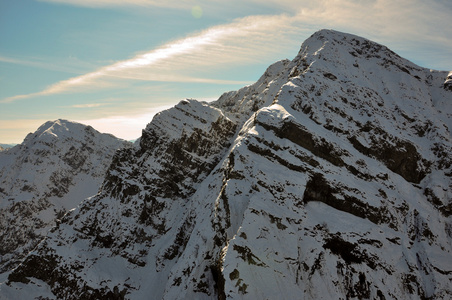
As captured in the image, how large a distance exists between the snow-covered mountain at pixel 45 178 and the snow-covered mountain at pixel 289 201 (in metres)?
72.1

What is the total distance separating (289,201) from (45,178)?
508ft

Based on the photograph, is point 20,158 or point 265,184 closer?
point 265,184

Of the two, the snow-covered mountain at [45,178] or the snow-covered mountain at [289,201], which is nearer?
the snow-covered mountain at [289,201]

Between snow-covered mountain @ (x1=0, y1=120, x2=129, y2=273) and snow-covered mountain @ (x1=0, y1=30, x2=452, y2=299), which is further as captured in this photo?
snow-covered mountain @ (x1=0, y1=120, x2=129, y2=273)

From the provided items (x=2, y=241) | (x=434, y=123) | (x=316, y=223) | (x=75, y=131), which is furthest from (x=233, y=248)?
(x=75, y=131)

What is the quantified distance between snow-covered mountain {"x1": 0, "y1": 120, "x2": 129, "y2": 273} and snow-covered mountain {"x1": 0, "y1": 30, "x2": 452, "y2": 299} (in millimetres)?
72120

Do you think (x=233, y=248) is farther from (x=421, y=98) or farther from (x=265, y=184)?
(x=421, y=98)

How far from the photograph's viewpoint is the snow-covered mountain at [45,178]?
128 meters

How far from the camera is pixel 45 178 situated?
150125 mm

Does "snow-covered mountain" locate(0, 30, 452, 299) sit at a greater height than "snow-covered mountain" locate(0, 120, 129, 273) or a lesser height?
greater

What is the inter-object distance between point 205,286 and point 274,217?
17.8 m

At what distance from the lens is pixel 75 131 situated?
18075cm

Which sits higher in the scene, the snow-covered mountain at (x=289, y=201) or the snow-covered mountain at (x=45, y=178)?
the snow-covered mountain at (x=289, y=201)

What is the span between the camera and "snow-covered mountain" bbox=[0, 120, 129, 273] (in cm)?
12812
